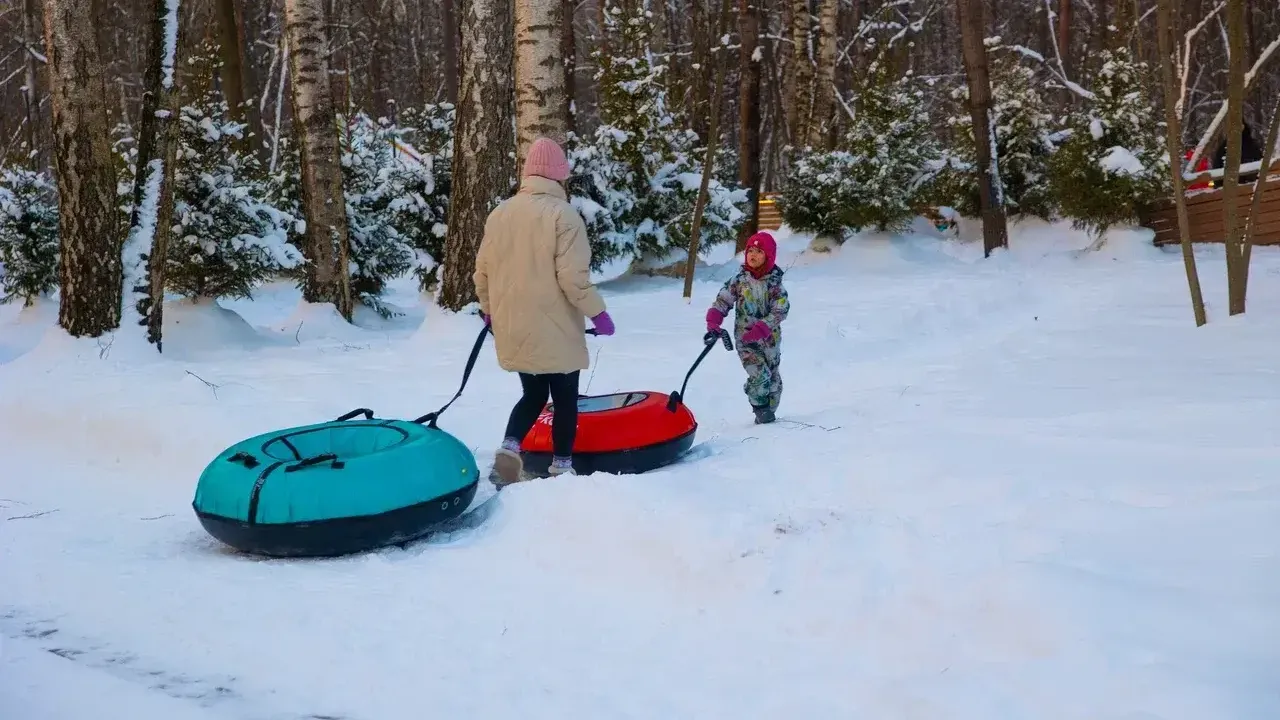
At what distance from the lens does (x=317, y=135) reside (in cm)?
1111

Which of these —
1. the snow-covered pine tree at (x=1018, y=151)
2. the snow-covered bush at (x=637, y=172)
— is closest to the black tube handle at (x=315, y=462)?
the snow-covered bush at (x=637, y=172)

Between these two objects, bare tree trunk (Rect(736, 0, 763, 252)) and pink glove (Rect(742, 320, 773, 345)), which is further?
bare tree trunk (Rect(736, 0, 763, 252))

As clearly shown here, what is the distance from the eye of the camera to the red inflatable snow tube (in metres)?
5.65

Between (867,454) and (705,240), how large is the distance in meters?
10.8

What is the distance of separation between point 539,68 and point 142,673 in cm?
719

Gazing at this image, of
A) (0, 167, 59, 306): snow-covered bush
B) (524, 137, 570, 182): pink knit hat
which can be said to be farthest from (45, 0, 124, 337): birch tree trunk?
(524, 137, 570, 182): pink knit hat

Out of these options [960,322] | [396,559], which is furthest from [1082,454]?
[960,322]

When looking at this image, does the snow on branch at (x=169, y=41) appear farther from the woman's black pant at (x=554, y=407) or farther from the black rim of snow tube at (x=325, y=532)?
the black rim of snow tube at (x=325, y=532)

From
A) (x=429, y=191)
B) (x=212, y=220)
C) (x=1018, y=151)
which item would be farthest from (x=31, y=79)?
(x=1018, y=151)

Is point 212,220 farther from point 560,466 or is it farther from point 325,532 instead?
point 325,532

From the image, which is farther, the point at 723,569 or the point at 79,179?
the point at 79,179

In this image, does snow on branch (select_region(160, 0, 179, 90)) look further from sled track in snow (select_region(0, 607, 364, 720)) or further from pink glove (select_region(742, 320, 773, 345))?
sled track in snow (select_region(0, 607, 364, 720))

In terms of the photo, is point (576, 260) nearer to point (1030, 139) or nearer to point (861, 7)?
point (1030, 139)

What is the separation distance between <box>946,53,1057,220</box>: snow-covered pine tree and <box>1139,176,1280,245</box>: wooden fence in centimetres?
176
